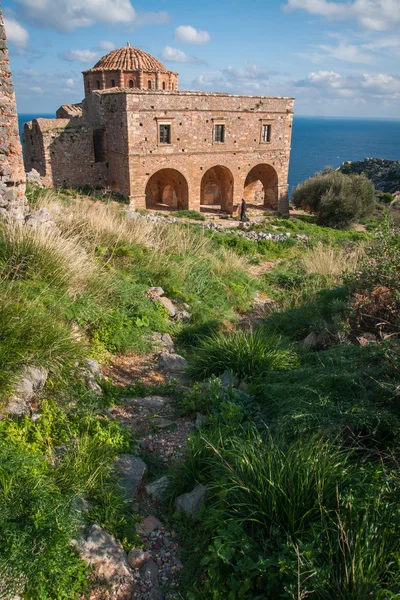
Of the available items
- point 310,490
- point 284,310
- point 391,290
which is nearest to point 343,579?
point 310,490

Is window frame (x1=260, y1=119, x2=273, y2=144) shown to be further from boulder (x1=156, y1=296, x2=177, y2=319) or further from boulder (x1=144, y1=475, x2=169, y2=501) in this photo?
boulder (x1=144, y1=475, x2=169, y2=501)

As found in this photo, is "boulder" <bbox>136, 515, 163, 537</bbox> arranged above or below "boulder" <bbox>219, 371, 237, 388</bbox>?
below

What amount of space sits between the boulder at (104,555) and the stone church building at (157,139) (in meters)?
19.5

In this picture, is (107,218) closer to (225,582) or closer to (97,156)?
(225,582)

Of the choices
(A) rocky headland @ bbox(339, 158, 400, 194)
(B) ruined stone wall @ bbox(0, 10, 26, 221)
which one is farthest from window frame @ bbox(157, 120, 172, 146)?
(A) rocky headland @ bbox(339, 158, 400, 194)

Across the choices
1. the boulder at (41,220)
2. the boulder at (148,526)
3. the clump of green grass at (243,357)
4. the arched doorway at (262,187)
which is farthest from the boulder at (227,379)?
the arched doorway at (262,187)

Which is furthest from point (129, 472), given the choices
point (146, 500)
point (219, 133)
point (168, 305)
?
point (219, 133)

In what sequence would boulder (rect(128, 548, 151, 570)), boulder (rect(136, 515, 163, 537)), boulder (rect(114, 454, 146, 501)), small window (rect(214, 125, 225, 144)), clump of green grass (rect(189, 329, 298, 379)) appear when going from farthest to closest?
small window (rect(214, 125, 225, 144)), clump of green grass (rect(189, 329, 298, 379)), boulder (rect(114, 454, 146, 501)), boulder (rect(136, 515, 163, 537)), boulder (rect(128, 548, 151, 570))

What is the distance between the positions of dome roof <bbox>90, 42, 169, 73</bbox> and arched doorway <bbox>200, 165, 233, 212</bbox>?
6.27 meters

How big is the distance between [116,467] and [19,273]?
3.00 meters

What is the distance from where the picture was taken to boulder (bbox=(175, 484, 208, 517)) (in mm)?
3029

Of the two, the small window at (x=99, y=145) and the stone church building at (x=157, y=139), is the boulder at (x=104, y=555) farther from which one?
the small window at (x=99, y=145)

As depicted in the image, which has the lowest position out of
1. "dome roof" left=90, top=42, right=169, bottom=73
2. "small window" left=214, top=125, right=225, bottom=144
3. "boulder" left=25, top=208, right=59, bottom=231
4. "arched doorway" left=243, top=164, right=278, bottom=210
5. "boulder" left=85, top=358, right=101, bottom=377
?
"arched doorway" left=243, top=164, right=278, bottom=210

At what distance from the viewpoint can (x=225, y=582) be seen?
2.39 meters
